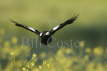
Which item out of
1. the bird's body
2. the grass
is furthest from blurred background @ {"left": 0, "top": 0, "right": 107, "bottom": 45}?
the bird's body

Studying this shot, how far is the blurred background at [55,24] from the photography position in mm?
9805

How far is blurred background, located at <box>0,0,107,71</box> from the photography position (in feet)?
32.2

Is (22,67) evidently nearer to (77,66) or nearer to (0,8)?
(77,66)

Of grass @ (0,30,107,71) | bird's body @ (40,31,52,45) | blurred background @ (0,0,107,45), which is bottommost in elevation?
grass @ (0,30,107,71)

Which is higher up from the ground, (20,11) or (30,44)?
(20,11)

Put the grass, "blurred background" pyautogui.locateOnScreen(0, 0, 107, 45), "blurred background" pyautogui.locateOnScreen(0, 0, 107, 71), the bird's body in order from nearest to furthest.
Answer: the bird's body
the grass
"blurred background" pyautogui.locateOnScreen(0, 0, 107, 71)
"blurred background" pyautogui.locateOnScreen(0, 0, 107, 45)

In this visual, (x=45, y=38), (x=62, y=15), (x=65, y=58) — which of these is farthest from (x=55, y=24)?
(x=45, y=38)

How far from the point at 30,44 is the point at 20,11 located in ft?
39.9

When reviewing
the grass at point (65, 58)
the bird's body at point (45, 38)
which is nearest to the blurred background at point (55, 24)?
the grass at point (65, 58)

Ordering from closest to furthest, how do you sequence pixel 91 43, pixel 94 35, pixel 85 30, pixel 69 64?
pixel 69 64, pixel 91 43, pixel 94 35, pixel 85 30

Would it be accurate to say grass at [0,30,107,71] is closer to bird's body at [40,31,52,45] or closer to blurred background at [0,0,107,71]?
blurred background at [0,0,107,71]

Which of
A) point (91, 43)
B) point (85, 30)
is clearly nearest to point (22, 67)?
point (91, 43)

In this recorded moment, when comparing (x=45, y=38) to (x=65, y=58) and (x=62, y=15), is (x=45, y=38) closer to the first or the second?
(x=65, y=58)

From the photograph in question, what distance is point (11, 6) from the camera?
75.2 feet
